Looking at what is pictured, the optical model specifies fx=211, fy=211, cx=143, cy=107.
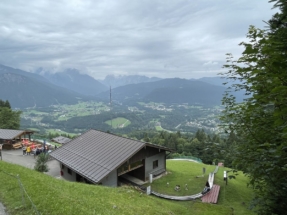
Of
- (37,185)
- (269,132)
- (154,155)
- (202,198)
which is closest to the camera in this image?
(269,132)

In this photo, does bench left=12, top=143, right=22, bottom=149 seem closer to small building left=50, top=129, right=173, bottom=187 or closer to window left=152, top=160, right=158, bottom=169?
small building left=50, top=129, right=173, bottom=187

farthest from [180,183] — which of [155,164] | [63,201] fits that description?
[63,201]

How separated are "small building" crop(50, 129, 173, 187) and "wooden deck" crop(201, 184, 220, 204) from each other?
20.9 feet

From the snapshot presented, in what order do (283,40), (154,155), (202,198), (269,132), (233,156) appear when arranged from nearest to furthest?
(283,40)
(269,132)
(233,156)
(202,198)
(154,155)

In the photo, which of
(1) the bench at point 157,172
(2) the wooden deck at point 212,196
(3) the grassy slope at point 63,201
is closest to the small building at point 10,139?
(3) the grassy slope at point 63,201

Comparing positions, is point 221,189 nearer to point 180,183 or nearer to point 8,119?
point 180,183

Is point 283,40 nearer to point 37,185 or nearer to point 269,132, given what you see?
point 269,132

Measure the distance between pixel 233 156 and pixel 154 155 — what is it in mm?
18159

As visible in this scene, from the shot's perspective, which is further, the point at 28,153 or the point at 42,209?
the point at 28,153

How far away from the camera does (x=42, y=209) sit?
297 inches

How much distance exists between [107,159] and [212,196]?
10161 mm

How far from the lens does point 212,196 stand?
1875cm

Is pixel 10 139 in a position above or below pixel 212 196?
above

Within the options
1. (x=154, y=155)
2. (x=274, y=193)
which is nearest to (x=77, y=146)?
(x=154, y=155)
